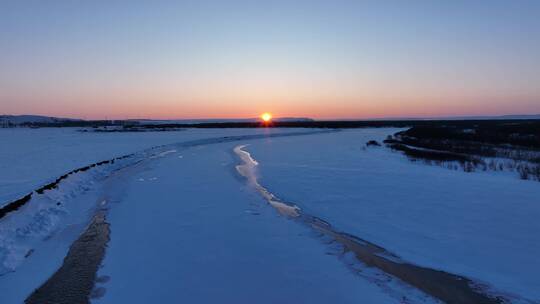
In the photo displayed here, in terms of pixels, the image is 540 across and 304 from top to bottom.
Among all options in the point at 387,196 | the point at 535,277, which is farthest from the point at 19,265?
the point at 387,196

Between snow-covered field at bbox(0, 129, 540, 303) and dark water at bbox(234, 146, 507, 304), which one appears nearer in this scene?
dark water at bbox(234, 146, 507, 304)

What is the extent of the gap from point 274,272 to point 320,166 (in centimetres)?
1305

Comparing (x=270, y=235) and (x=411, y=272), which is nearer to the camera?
(x=411, y=272)

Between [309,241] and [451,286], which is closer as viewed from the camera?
[451,286]

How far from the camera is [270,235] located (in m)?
8.19

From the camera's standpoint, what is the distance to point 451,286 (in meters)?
5.79

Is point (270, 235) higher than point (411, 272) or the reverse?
higher

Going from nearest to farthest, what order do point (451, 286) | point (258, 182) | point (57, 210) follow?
1. point (451, 286)
2. point (57, 210)
3. point (258, 182)

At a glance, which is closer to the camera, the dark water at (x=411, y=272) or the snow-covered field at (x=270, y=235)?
the dark water at (x=411, y=272)

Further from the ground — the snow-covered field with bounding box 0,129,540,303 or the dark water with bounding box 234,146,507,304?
the snow-covered field with bounding box 0,129,540,303

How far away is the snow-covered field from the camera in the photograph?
5.66 metres

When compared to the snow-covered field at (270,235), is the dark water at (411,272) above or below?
below

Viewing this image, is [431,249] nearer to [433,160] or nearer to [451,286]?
[451,286]

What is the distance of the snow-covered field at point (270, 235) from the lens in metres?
5.66
